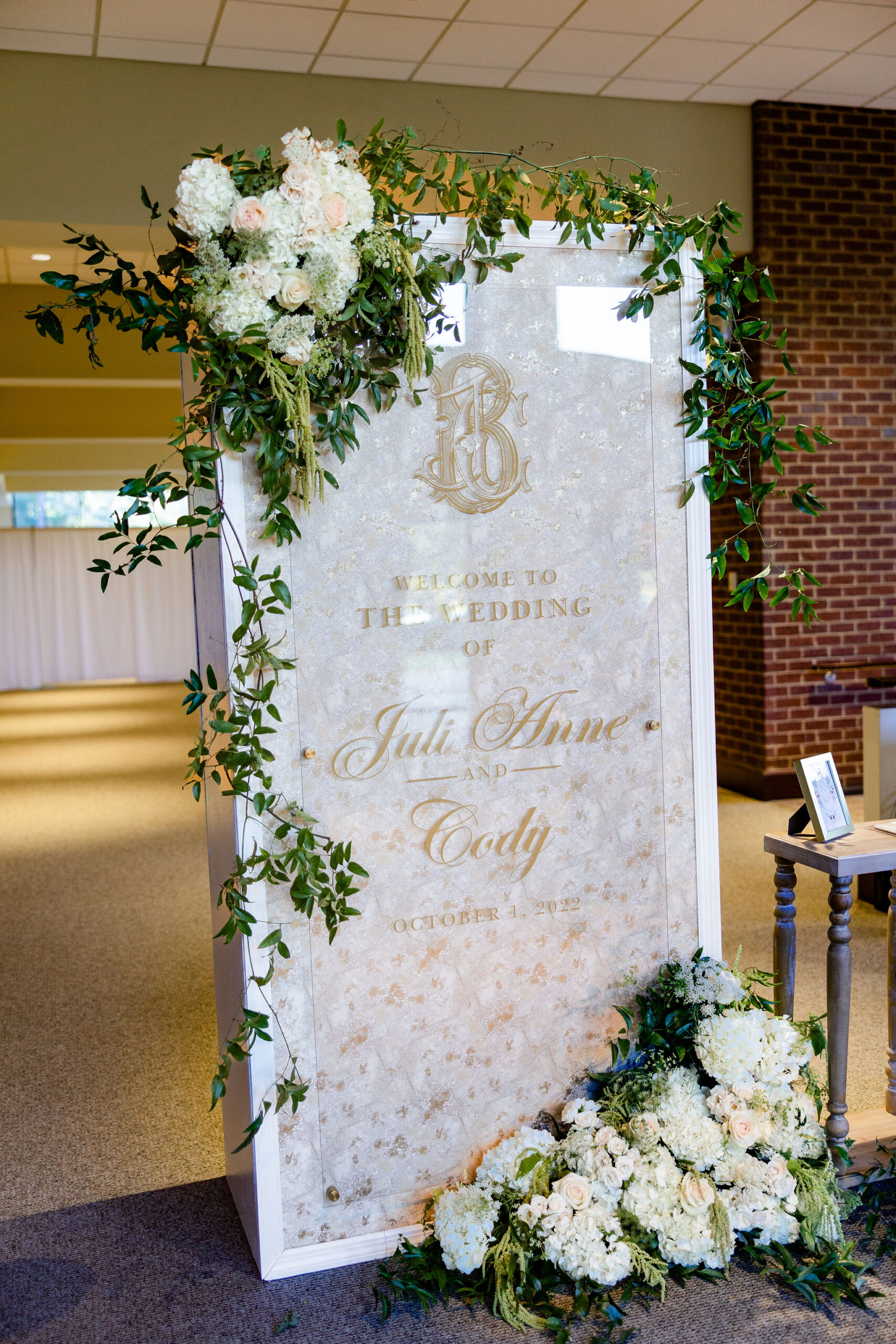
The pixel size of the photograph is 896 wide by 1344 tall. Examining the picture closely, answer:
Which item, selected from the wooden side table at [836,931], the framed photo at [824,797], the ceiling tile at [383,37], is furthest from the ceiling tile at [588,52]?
the wooden side table at [836,931]

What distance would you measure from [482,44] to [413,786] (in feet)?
14.0

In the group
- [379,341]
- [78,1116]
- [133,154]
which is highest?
[133,154]

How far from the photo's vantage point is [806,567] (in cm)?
643

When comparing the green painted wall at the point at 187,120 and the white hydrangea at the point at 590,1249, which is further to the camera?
the green painted wall at the point at 187,120

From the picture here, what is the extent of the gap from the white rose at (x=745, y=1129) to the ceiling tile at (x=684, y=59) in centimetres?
491

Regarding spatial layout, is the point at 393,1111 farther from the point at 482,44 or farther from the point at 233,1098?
the point at 482,44

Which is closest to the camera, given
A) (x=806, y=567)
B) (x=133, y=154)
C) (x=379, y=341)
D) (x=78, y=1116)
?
(x=379, y=341)

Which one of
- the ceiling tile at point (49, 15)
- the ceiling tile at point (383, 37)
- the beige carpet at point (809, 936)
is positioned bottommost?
the beige carpet at point (809, 936)

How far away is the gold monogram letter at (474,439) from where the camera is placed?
90.3 inches

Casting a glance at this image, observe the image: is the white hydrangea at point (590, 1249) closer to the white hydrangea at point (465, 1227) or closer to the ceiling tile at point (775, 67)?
the white hydrangea at point (465, 1227)

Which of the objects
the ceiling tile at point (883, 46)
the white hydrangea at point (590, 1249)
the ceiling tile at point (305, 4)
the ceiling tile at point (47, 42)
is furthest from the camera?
the ceiling tile at point (883, 46)

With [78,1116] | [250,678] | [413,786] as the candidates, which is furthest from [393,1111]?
[78,1116]

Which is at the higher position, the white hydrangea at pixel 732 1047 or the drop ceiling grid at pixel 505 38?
the drop ceiling grid at pixel 505 38

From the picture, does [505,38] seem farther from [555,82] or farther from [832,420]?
[832,420]
